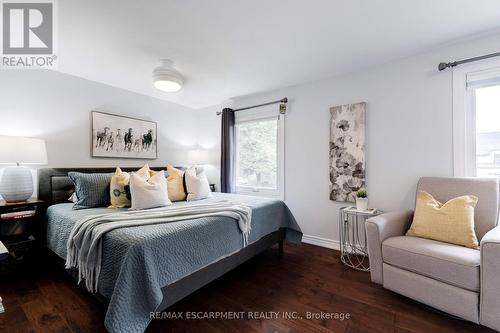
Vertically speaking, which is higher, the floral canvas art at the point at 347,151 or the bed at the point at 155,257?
the floral canvas art at the point at 347,151

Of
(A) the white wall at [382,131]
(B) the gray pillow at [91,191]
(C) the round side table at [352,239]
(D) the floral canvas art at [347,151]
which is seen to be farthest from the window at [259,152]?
(B) the gray pillow at [91,191]

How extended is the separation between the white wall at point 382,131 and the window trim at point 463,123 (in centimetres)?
5

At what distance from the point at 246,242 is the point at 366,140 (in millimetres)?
1908

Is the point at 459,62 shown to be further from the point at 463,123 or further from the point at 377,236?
the point at 377,236

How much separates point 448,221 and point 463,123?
3.52 ft

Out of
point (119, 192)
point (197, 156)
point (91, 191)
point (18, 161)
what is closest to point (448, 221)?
point (119, 192)

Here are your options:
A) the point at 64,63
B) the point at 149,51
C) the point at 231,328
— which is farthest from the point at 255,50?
the point at 231,328

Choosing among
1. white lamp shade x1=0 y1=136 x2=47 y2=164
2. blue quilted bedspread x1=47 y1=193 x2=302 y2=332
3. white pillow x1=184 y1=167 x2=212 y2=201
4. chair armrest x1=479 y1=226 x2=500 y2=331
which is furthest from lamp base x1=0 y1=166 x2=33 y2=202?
chair armrest x1=479 y1=226 x2=500 y2=331

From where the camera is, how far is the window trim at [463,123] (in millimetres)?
2186

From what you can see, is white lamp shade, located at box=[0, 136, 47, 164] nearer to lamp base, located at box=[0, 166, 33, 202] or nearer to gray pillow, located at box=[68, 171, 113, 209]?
lamp base, located at box=[0, 166, 33, 202]

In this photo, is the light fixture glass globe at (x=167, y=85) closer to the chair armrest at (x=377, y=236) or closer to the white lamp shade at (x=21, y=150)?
the white lamp shade at (x=21, y=150)

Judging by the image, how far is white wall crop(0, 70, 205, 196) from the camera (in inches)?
98.2

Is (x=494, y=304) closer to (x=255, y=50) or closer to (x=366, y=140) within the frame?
(x=366, y=140)

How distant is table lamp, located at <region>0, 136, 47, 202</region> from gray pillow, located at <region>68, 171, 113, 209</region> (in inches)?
15.1
